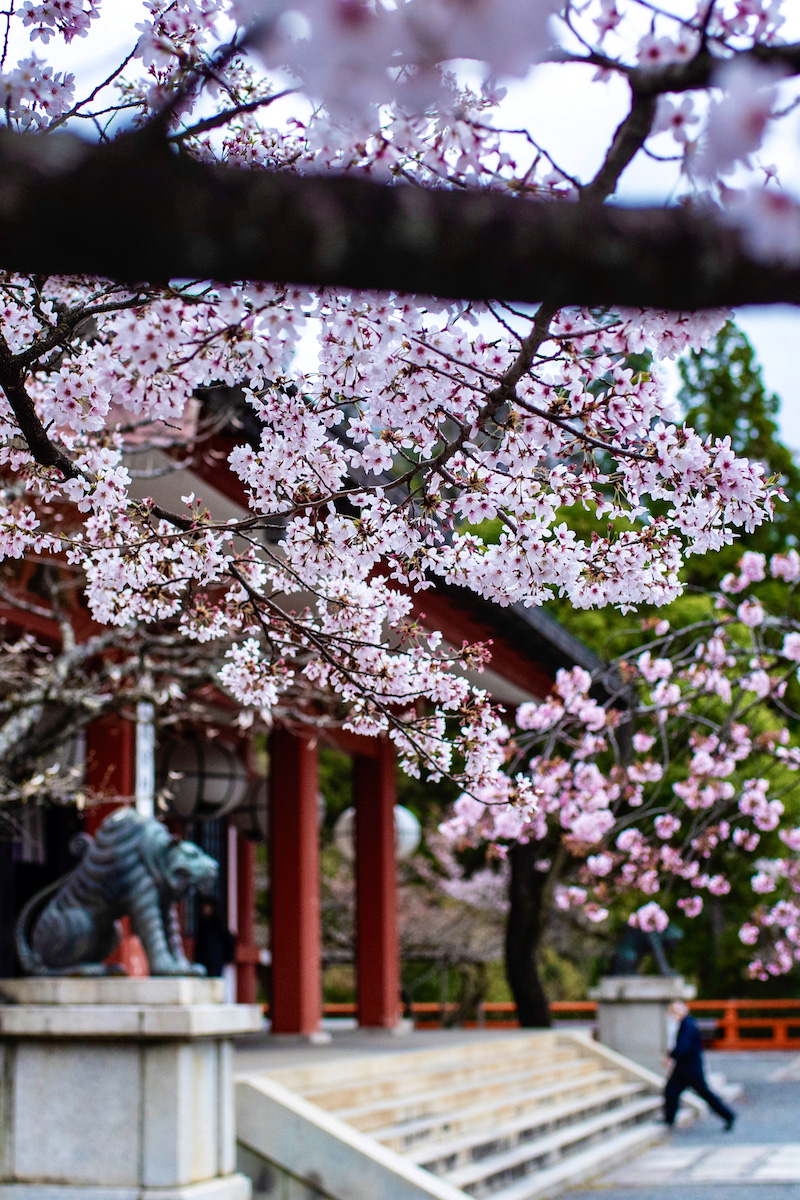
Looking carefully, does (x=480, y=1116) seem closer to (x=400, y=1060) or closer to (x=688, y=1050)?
(x=400, y=1060)

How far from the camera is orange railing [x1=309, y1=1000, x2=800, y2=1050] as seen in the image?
23922 mm

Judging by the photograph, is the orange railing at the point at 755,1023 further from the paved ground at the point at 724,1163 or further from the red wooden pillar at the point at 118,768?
the red wooden pillar at the point at 118,768

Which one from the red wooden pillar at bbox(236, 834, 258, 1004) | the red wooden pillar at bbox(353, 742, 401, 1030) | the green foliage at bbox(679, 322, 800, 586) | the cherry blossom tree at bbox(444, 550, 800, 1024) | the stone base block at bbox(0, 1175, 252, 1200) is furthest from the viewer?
the green foliage at bbox(679, 322, 800, 586)

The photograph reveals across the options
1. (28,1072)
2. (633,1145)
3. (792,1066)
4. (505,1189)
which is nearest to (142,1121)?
(28,1072)

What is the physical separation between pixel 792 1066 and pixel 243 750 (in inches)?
420

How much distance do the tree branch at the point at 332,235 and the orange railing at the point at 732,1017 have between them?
2232 cm

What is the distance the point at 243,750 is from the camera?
51.1ft

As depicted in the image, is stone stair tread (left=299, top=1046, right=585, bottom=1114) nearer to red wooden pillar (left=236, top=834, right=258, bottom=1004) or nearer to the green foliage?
red wooden pillar (left=236, top=834, right=258, bottom=1004)

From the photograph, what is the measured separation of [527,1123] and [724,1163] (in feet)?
5.60

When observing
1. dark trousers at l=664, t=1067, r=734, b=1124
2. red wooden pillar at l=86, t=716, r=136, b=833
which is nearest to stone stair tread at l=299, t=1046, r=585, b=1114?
dark trousers at l=664, t=1067, r=734, b=1124

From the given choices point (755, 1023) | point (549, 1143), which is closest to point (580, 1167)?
point (549, 1143)

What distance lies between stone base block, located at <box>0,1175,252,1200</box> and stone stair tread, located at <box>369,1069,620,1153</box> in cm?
207

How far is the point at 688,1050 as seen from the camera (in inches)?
472

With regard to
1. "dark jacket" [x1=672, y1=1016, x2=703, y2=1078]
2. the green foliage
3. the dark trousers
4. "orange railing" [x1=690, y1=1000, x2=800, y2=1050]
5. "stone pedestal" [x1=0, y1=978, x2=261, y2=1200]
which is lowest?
"orange railing" [x1=690, y1=1000, x2=800, y2=1050]
